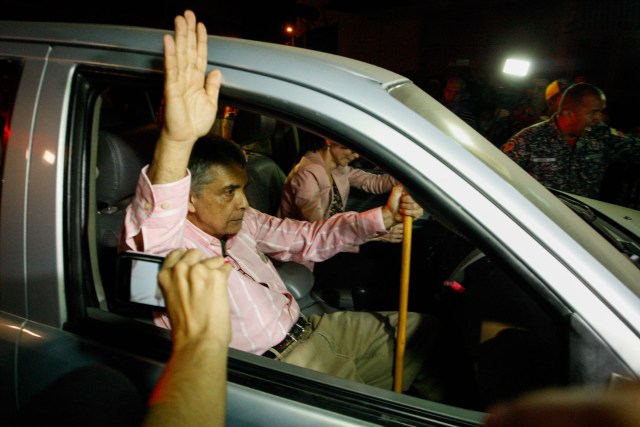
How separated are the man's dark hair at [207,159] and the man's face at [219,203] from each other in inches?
0.6

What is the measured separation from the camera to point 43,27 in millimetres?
1173

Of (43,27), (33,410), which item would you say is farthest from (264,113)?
(33,410)

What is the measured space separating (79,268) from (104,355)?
0.24 meters

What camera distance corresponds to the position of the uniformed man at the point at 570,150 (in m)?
3.61

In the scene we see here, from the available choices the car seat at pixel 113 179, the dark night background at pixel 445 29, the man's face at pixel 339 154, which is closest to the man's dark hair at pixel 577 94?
the man's face at pixel 339 154

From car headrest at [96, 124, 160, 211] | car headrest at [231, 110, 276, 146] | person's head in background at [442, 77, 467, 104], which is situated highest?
person's head in background at [442, 77, 467, 104]

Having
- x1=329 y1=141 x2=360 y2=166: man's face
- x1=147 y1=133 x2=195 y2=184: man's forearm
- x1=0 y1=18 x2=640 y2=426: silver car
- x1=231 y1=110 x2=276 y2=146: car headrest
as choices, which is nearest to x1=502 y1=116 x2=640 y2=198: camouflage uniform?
x1=329 y1=141 x2=360 y2=166: man's face

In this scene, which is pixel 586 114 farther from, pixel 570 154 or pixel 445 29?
pixel 445 29

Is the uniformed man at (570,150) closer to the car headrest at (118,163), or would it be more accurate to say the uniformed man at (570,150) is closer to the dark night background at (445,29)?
the car headrest at (118,163)

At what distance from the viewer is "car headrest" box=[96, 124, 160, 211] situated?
5.26ft

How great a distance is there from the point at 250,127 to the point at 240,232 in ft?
3.75

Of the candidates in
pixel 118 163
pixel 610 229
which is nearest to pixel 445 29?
pixel 610 229

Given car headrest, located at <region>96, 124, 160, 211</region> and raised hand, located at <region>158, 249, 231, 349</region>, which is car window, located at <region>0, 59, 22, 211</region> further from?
raised hand, located at <region>158, 249, 231, 349</region>

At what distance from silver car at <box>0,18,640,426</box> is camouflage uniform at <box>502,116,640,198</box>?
2.66 metres
